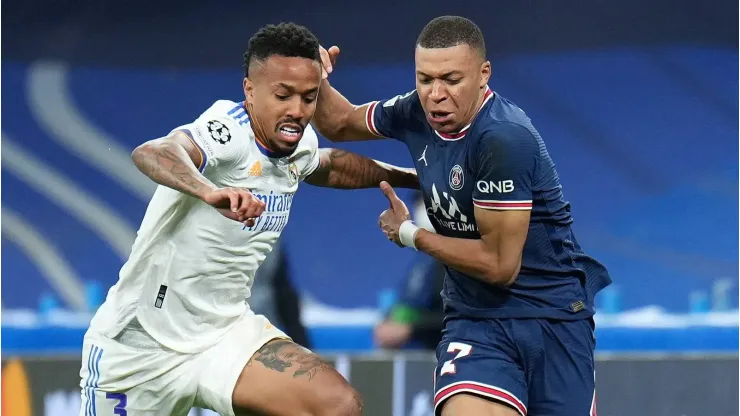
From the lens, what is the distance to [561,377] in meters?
3.81

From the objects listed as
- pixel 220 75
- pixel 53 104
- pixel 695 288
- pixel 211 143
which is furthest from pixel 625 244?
pixel 211 143

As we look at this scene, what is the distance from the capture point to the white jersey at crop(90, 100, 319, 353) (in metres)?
3.91

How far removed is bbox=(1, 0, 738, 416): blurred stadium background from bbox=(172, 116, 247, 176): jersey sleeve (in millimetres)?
4281

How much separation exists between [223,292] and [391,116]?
0.94 metres

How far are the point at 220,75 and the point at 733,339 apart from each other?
176 inches

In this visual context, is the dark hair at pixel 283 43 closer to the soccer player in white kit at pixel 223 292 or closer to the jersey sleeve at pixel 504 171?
the soccer player in white kit at pixel 223 292

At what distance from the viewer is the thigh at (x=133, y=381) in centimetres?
400

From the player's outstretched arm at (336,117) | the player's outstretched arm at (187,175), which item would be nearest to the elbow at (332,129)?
the player's outstretched arm at (336,117)

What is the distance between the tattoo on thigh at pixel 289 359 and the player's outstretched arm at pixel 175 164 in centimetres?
80

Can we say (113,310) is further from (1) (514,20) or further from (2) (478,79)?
(1) (514,20)

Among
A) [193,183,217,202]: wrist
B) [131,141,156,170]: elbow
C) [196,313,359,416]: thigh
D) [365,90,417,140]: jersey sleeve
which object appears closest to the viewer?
[193,183,217,202]: wrist

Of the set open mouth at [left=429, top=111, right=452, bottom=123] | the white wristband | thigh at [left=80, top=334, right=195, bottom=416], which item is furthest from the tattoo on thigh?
open mouth at [left=429, top=111, right=452, bottom=123]

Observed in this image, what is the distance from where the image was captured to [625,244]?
8.27m

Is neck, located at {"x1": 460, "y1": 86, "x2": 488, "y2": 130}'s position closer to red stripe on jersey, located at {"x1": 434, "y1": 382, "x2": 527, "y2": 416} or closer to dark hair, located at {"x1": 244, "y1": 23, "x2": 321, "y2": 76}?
dark hair, located at {"x1": 244, "y1": 23, "x2": 321, "y2": 76}
